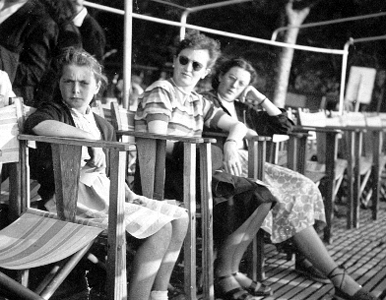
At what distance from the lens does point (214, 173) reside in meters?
Result: 2.97

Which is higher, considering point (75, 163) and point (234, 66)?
point (234, 66)

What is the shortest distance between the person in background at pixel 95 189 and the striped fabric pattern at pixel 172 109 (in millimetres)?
341

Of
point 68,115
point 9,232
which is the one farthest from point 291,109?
point 9,232

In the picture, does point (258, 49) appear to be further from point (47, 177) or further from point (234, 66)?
point (47, 177)

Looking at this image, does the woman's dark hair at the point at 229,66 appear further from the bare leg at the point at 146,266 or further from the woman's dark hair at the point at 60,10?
the bare leg at the point at 146,266

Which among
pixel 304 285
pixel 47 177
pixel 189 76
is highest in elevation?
pixel 189 76

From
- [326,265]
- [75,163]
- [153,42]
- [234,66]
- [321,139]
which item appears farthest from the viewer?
[153,42]

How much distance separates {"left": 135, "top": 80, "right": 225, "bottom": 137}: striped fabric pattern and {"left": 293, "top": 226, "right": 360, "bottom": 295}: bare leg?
0.81 metres

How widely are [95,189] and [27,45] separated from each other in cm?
138

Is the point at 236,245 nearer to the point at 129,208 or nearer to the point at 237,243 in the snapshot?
the point at 237,243

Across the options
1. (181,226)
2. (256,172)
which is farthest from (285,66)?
(181,226)

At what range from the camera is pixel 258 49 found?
4109 mm

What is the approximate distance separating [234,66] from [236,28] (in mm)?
1033

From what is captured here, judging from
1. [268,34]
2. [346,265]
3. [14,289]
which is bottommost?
[346,265]
